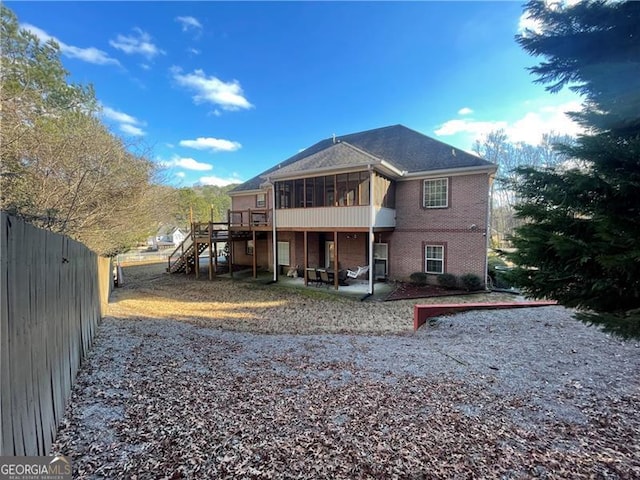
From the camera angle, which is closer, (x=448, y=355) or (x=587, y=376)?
(x=587, y=376)

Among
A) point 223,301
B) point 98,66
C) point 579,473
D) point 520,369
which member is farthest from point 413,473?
point 98,66

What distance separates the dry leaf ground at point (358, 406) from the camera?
2.22 meters

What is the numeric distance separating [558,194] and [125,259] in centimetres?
3513

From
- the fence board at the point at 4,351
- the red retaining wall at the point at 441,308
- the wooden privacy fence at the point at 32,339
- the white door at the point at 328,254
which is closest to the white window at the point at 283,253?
the white door at the point at 328,254

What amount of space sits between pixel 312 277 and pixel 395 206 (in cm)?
547

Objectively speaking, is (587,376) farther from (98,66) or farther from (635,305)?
(98,66)

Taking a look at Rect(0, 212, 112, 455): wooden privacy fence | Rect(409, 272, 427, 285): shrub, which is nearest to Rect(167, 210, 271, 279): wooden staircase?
Rect(409, 272, 427, 285): shrub

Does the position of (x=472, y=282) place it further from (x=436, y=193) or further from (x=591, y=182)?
(x=591, y=182)

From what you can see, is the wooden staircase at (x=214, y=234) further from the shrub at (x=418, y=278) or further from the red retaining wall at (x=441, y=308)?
the red retaining wall at (x=441, y=308)

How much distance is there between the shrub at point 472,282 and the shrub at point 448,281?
37 cm

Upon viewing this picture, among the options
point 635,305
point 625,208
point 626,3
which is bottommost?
point 635,305

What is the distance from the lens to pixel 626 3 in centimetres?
279

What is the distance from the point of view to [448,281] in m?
12.6

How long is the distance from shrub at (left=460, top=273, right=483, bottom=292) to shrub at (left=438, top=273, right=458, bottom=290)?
0.37 metres
